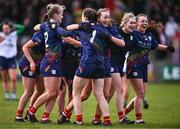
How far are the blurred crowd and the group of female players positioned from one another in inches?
578

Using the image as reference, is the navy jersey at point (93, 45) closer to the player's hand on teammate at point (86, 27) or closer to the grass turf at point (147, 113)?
the player's hand on teammate at point (86, 27)

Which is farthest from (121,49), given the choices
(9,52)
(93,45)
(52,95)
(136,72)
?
(9,52)

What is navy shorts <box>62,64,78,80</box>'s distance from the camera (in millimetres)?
15875

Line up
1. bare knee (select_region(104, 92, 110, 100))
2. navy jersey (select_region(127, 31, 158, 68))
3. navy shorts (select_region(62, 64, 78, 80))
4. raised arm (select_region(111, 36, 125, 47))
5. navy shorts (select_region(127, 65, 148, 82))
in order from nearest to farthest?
raised arm (select_region(111, 36, 125, 47)), bare knee (select_region(104, 92, 110, 100)), navy shorts (select_region(127, 65, 148, 82)), navy jersey (select_region(127, 31, 158, 68)), navy shorts (select_region(62, 64, 78, 80))

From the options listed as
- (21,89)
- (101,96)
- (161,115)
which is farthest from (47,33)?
(21,89)

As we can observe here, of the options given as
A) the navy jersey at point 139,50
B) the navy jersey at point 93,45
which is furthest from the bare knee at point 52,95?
the navy jersey at point 139,50

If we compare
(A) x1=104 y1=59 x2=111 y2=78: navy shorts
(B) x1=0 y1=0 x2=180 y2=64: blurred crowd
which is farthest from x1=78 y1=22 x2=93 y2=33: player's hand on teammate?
(B) x1=0 y1=0 x2=180 y2=64: blurred crowd

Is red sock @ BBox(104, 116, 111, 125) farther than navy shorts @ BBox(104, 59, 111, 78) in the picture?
No

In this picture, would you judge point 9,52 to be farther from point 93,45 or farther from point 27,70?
point 93,45

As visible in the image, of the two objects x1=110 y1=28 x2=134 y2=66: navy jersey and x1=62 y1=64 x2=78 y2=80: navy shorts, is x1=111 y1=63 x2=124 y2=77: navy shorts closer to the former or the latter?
x1=110 y1=28 x2=134 y2=66: navy jersey

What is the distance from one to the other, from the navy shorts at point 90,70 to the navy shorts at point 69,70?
3.74ft

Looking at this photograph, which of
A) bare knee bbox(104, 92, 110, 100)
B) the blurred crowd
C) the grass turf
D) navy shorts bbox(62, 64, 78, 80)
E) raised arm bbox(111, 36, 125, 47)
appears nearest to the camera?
raised arm bbox(111, 36, 125, 47)

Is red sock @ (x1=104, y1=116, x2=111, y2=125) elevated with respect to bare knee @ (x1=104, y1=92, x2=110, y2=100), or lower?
lower

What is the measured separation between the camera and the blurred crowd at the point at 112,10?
1235 inches
